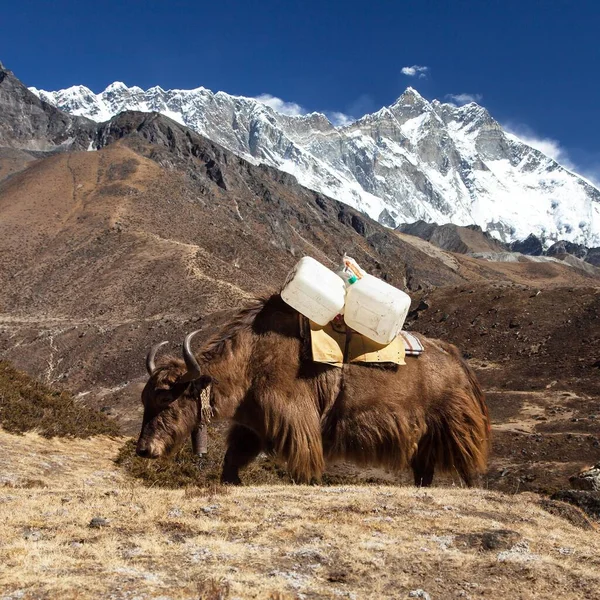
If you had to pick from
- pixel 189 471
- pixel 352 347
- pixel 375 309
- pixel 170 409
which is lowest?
pixel 189 471

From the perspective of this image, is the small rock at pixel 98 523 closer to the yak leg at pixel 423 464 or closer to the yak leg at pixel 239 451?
the yak leg at pixel 239 451

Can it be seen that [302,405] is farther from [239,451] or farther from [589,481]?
[589,481]

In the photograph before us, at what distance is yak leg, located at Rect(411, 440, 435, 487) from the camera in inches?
280

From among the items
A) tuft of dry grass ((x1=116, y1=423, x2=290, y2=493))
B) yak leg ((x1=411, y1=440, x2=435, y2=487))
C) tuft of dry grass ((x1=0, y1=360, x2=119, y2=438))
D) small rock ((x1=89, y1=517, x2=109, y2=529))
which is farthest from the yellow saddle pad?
tuft of dry grass ((x1=0, y1=360, x2=119, y2=438))

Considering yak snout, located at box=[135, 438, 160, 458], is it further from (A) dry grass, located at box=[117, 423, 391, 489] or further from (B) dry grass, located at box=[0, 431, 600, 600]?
(A) dry grass, located at box=[117, 423, 391, 489]

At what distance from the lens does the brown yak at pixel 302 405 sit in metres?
6.16

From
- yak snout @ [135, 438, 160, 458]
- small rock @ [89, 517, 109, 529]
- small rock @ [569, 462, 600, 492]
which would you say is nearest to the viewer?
small rock @ [89, 517, 109, 529]

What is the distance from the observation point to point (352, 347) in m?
6.66

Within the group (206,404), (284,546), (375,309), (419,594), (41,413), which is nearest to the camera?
(419,594)

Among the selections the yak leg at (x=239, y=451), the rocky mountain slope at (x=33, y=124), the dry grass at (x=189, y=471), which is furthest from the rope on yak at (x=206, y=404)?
the rocky mountain slope at (x=33, y=124)

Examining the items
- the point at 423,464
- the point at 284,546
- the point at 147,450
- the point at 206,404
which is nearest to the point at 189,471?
the point at 147,450

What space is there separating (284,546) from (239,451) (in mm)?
2448

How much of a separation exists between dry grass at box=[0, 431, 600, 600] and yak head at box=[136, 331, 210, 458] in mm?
499

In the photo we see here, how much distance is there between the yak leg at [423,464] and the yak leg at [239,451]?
1.95m
